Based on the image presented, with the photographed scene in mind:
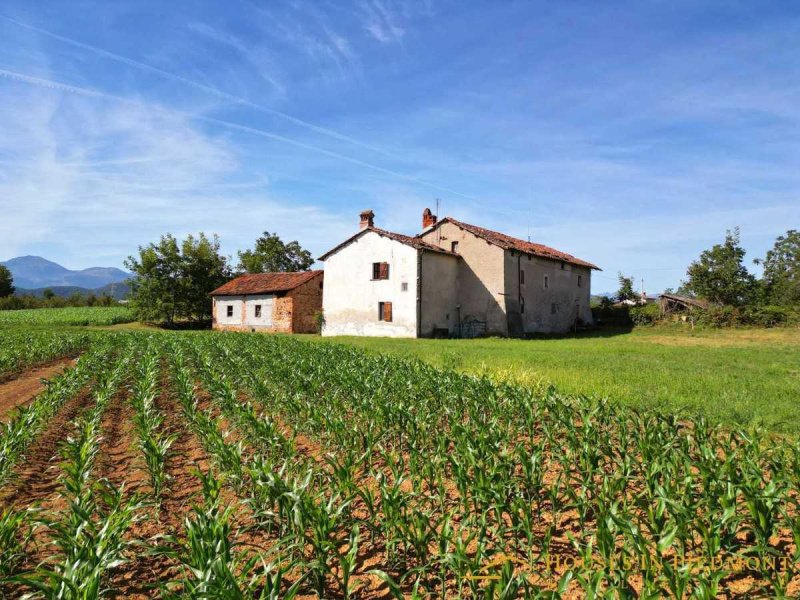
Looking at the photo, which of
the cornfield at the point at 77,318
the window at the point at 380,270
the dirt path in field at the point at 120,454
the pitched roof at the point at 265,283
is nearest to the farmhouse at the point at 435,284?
the window at the point at 380,270

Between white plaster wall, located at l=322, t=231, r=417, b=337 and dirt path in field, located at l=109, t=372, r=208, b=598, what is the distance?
69.7 feet

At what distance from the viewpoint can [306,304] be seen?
3722cm

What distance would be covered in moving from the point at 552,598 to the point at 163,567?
3117mm

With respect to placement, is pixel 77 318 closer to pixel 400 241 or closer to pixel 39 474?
pixel 400 241

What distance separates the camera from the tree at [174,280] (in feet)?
146

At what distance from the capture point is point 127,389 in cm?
1167

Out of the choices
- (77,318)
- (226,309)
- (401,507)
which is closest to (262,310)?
(226,309)

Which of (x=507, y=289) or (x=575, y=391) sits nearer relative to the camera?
(x=575, y=391)

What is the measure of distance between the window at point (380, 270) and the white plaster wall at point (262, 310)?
9.83 meters

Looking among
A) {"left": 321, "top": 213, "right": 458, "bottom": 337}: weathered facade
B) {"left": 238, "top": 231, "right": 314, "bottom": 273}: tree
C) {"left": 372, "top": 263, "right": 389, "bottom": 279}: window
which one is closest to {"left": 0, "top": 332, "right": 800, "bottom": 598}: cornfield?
{"left": 321, "top": 213, "right": 458, "bottom": 337}: weathered facade

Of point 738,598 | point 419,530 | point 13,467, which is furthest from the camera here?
point 13,467

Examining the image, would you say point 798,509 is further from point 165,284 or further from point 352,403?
point 165,284

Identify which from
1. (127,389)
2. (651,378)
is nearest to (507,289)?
(651,378)

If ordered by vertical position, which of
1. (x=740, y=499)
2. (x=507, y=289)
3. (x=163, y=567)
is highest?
(x=507, y=289)
